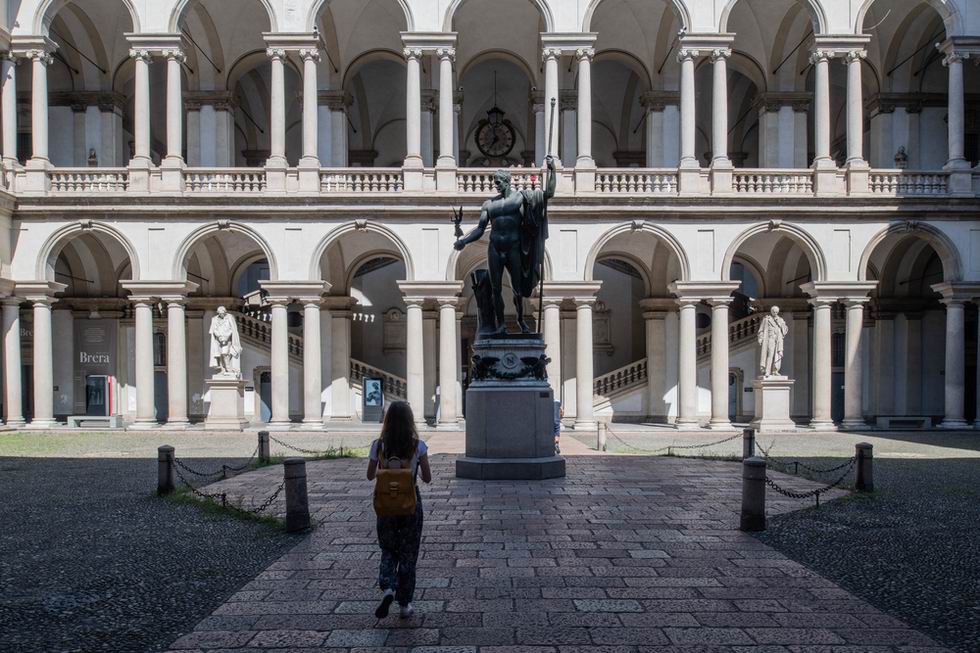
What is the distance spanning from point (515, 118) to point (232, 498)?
24.3 meters

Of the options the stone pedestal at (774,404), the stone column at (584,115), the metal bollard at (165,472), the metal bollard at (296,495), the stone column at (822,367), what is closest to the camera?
the metal bollard at (296,495)

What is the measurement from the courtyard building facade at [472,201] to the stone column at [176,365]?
0.07 meters

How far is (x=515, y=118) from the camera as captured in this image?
3170cm

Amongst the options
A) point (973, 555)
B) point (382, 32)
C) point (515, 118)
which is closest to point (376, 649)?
point (973, 555)

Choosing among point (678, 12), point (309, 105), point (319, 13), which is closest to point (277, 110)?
point (309, 105)

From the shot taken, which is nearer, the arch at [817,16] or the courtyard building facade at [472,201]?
the courtyard building facade at [472,201]

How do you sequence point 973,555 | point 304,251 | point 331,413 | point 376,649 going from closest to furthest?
point 376,649 < point 973,555 < point 304,251 < point 331,413

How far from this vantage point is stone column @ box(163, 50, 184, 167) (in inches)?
894

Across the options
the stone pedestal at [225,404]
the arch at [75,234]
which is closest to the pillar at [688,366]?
the stone pedestal at [225,404]

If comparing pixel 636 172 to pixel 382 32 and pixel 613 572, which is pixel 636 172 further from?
pixel 613 572

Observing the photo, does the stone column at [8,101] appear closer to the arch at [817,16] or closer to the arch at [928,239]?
the arch at [817,16]

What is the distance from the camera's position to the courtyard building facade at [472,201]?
22.7 metres

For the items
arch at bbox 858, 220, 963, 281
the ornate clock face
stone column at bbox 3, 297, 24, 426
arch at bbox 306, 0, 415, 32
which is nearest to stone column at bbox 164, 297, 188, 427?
stone column at bbox 3, 297, 24, 426

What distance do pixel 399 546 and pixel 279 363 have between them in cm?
1838
